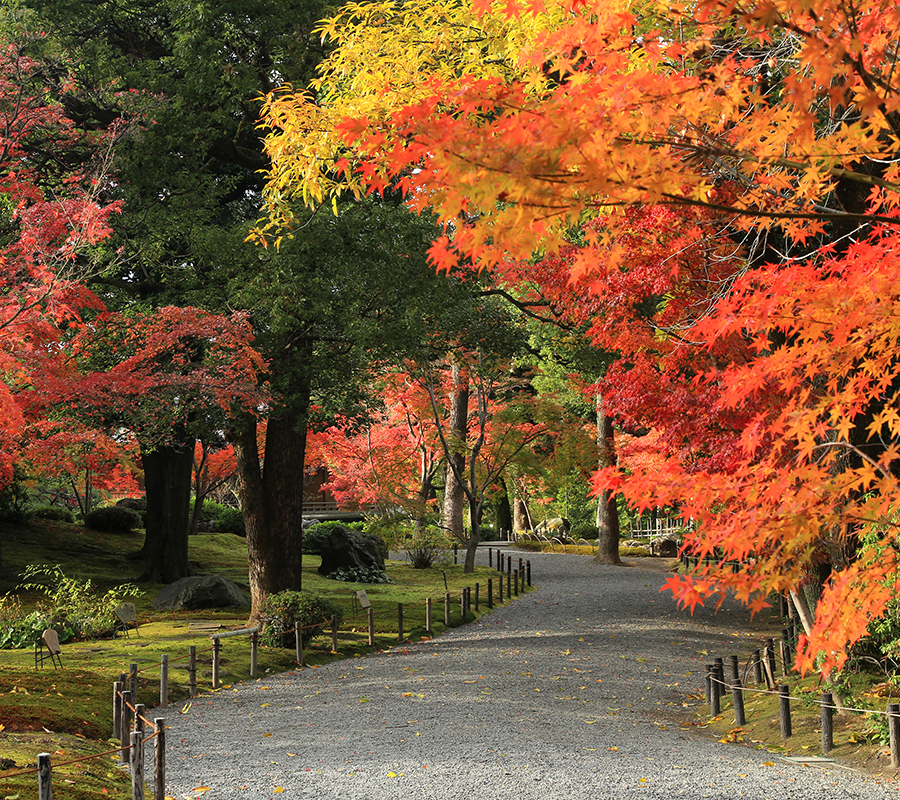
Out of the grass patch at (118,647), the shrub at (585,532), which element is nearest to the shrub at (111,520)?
the grass patch at (118,647)

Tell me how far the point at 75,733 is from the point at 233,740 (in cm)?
134

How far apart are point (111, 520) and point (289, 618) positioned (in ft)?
49.0

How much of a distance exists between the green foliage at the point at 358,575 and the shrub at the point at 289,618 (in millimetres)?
8709

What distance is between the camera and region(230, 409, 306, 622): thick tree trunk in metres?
12.8

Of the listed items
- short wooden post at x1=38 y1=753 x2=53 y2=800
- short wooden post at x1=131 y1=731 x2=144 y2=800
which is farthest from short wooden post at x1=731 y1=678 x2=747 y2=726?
short wooden post at x1=38 y1=753 x2=53 y2=800

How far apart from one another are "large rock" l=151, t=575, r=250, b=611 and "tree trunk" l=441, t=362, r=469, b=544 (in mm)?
6719

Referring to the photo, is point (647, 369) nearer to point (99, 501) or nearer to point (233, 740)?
point (233, 740)

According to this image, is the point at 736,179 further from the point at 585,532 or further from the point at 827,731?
the point at 585,532

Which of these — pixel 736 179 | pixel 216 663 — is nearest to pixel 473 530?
pixel 216 663

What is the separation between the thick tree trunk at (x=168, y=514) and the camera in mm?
18672

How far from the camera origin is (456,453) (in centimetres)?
2216

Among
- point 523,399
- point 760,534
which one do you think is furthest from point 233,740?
point 523,399

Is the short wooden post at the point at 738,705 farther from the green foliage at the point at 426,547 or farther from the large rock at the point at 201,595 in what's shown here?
the green foliage at the point at 426,547

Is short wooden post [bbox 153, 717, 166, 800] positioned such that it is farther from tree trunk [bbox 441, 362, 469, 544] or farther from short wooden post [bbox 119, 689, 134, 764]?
tree trunk [bbox 441, 362, 469, 544]
